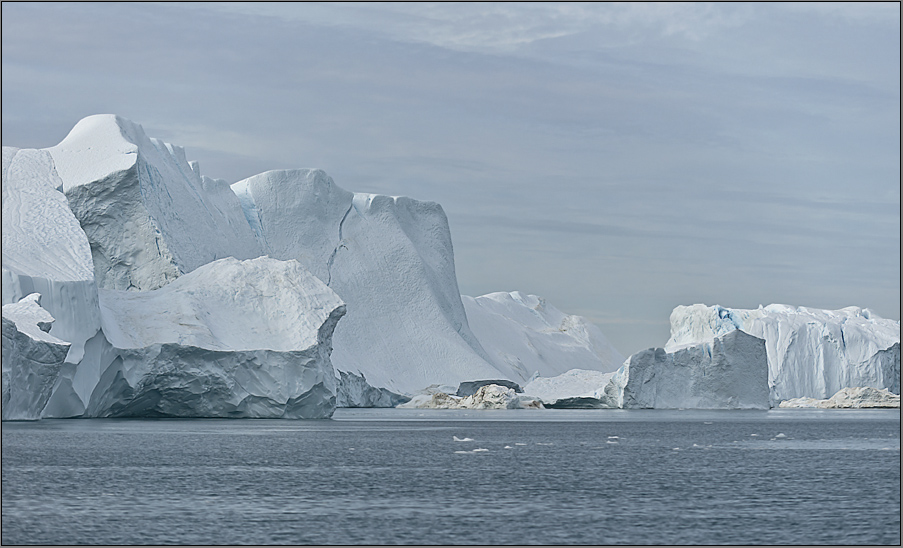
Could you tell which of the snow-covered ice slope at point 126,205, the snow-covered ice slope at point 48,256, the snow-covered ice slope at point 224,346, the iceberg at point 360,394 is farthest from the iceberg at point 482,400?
the snow-covered ice slope at point 48,256

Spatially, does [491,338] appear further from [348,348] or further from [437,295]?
[348,348]

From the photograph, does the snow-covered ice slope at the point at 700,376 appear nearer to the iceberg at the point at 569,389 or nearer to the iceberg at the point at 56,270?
the iceberg at the point at 569,389

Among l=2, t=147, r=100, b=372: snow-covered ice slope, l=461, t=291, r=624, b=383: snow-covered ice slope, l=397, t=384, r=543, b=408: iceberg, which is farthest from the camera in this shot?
l=461, t=291, r=624, b=383: snow-covered ice slope

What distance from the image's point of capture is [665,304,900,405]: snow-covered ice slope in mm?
64062

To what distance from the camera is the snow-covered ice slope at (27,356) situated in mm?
26078

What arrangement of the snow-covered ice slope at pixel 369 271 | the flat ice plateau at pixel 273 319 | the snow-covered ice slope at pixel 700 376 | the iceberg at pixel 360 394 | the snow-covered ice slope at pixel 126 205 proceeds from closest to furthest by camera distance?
the flat ice plateau at pixel 273 319, the snow-covered ice slope at pixel 126 205, the snow-covered ice slope at pixel 700 376, the iceberg at pixel 360 394, the snow-covered ice slope at pixel 369 271

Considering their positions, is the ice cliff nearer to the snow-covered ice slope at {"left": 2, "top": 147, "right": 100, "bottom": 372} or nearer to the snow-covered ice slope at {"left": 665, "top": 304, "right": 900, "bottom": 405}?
the snow-covered ice slope at {"left": 2, "top": 147, "right": 100, "bottom": 372}

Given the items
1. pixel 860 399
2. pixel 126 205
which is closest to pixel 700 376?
pixel 860 399

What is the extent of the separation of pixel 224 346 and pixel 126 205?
1349 centimetres

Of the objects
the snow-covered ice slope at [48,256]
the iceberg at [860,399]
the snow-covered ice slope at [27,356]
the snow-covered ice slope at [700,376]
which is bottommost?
the iceberg at [860,399]

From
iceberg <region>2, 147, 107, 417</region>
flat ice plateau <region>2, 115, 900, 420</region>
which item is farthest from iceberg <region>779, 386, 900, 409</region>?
iceberg <region>2, 147, 107, 417</region>

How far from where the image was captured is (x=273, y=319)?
36.6 m

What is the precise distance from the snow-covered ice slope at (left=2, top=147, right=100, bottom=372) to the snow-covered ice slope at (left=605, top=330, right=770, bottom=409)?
1082 inches

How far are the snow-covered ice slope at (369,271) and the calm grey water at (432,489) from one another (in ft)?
113
